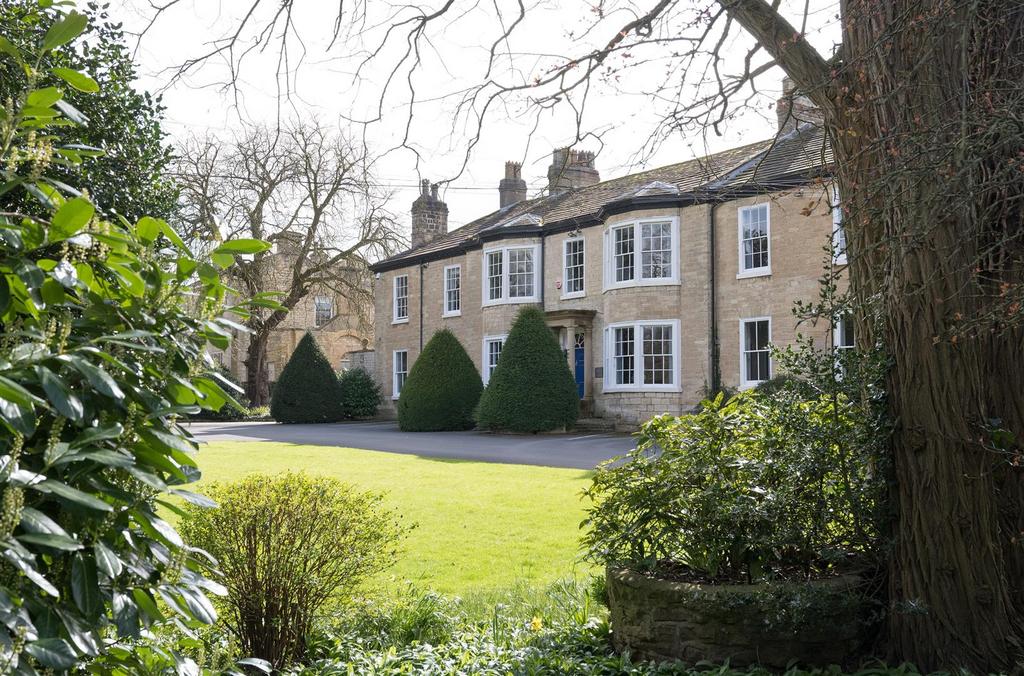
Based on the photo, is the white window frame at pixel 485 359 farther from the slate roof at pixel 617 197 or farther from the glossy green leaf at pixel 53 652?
the glossy green leaf at pixel 53 652

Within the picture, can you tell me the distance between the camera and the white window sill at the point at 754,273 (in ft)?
70.5

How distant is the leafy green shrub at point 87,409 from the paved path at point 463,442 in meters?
12.8

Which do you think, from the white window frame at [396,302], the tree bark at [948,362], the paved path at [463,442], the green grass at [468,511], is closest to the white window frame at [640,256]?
the paved path at [463,442]

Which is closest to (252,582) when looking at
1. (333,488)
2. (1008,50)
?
(333,488)

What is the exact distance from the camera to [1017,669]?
4.16 meters

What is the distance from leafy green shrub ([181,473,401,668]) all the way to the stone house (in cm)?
1379

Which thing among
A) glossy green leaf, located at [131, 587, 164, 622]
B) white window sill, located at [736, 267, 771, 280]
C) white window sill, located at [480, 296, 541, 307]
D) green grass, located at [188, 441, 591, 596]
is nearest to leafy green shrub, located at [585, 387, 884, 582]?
green grass, located at [188, 441, 591, 596]

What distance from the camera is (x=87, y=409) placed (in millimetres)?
2211

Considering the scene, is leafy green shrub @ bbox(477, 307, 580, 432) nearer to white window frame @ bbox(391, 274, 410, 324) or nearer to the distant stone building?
white window frame @ bbox(391, 274, 410, 324)

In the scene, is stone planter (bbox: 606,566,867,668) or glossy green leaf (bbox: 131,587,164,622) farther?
stone planter (bbox: 606,566,867,668)

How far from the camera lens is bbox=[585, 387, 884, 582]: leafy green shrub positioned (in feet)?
15.1

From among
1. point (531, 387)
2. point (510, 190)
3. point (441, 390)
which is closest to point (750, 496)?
point (531, 387)

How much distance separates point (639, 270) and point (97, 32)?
17044 millimetres

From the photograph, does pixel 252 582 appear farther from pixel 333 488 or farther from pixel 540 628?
pixel 540 628
